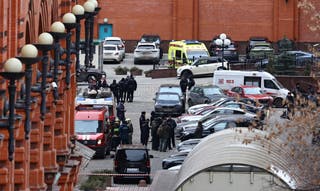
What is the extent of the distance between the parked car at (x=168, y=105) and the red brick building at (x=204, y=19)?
23059 mm

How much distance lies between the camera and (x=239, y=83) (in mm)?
57094

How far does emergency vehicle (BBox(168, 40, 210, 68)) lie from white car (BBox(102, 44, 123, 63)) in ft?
10.3

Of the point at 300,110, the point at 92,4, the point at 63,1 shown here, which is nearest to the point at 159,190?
the point at 63,1

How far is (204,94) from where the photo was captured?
181 ft

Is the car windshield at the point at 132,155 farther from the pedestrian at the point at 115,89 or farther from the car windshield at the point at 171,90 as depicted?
the pedestrian at the point at 115,89

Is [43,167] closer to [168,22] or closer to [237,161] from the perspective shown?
[237,161]

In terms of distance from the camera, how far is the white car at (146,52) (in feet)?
233

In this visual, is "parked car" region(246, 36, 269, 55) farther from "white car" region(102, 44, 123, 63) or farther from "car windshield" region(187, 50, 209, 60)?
"white car" region(102, 44, 123, 63)

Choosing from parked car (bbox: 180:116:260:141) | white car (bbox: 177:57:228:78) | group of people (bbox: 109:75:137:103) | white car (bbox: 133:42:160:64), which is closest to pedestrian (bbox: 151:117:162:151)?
parked car (bbox: 180:116:260:141)

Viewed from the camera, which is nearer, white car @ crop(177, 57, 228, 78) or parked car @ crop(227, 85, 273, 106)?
parked car @ crop(227, 85, 273, 106)

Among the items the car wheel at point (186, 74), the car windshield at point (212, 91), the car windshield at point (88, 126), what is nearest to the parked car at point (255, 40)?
the car wheel at point (186, 74)

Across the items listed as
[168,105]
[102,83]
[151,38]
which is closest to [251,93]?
[168,105]

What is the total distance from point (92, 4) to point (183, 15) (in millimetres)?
51698

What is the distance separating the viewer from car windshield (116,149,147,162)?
129 feet
